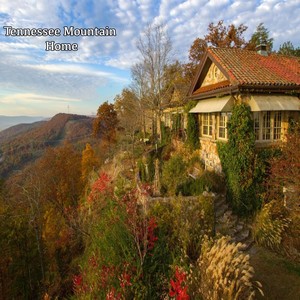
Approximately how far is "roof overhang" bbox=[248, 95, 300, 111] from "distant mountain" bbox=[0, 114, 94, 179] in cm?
4968

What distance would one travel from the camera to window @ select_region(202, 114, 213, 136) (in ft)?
46.3

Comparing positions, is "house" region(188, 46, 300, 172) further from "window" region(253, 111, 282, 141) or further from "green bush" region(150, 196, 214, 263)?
"green bush" region(150, 196, 214, 263)

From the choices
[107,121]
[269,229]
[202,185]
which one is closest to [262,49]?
[202,185]

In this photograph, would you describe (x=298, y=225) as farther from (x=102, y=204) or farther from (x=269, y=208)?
(x=102, y=204)

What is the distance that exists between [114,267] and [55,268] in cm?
1040

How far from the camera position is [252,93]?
35.1 ft

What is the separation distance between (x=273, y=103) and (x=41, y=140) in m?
81.3

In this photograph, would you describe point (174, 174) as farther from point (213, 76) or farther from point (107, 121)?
point (107, 121)

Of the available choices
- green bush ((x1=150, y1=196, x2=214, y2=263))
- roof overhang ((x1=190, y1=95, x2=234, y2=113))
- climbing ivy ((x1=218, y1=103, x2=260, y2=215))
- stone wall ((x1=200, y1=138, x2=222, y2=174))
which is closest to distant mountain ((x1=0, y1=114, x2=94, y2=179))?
stone wall ((x1=200, y1=138, x2=222, y2=174))

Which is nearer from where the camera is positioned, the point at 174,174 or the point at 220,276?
the point at 220,276

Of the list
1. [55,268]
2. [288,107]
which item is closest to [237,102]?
[288,107]

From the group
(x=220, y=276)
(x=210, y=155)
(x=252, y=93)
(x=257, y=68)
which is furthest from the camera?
(x=210, y=155)

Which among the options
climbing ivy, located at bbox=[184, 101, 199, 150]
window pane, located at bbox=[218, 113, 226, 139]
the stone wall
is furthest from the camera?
climbing ivy, located at bbox=[184, 101, 199, 150]

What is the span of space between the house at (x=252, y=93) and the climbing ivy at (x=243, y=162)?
58 centimetres
